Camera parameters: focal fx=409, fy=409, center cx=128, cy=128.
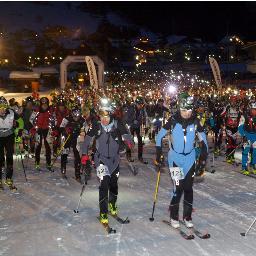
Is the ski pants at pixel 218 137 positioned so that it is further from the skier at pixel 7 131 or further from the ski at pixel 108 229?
the ski at pixel 108 229

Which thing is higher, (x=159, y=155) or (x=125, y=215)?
(x=159, y=155)

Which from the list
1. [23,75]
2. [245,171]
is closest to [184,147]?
[245,171]

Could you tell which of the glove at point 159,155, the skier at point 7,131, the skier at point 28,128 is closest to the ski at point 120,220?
the glove at point 159,155

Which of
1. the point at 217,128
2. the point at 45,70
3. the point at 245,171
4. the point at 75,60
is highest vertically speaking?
the point at 45,70

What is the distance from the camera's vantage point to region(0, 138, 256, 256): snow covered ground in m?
6.08

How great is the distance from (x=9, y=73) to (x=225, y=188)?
4612 cm

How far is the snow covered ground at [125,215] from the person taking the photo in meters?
6.08

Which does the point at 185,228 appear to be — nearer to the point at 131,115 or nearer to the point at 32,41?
the point at 131,115

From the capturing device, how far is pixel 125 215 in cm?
771

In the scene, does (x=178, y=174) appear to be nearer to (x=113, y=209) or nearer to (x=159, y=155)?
(x=159, y=155)

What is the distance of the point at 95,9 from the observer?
83.6 m

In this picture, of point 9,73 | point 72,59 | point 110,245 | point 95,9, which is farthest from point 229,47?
point 110,245

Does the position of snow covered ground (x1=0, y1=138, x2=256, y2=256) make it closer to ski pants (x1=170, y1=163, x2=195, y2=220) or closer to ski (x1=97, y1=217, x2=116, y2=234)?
ski (x1=97, y1=217, x2=116, y2=234)

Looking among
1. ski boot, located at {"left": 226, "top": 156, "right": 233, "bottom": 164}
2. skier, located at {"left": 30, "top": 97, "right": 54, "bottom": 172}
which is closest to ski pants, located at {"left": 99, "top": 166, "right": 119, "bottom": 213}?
skier, located at {"left": 30, "top": 97, "right": 54, "bottom": 172}
